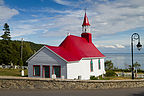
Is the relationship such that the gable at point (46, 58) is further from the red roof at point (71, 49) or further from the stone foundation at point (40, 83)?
the stone foundation at point (40, 83)

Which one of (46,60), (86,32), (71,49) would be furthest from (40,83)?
(86,32)

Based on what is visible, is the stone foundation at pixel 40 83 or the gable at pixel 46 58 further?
the gable at pixel 46 58

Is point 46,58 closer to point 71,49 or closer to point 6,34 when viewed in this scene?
point 71,49

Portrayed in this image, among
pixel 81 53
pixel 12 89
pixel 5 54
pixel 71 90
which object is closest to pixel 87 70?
pixel 81 53

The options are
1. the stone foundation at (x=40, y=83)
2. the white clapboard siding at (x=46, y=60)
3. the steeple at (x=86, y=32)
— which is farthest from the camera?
the steeple at (x=86, y=32)

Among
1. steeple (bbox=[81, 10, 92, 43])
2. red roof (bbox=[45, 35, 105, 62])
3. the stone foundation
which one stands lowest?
the stone foundation

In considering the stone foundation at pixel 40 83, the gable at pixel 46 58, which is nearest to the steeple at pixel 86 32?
the gable at pixel 46 58

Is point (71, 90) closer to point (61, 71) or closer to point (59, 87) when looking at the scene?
point (59, 87)

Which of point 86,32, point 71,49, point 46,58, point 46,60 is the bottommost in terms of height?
point 46,60

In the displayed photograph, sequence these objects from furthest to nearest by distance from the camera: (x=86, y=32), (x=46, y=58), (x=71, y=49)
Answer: (x=86, y=32) → (x=71, y=49) → (x=46, y=58)

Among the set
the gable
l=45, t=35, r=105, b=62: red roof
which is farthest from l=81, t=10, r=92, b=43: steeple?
the gable

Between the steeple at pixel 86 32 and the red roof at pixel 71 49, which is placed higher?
the steeple at pixel 86 32

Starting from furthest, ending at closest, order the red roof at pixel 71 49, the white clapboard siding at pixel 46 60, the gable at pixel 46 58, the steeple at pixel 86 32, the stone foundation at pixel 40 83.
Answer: the steeple at pixel 86 32 < the red roof at pixel 71 49 < the gable at pixel 46 58 < the white clapboard siding at pixel 46 60 < the stone foundation at pixel 40 83

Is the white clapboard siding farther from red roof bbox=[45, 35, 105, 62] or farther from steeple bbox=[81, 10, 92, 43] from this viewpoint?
steeple bbox=[81, 10, 92, 43]
